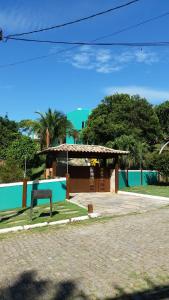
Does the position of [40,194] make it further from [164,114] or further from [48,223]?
[164,114]

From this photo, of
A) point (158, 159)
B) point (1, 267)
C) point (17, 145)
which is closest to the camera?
point (1, 267)

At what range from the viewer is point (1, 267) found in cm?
775

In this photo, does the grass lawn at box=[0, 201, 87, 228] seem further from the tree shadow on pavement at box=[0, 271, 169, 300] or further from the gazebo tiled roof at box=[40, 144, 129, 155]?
the tree shadow on pavement at box=[0, 271, 169, 300]

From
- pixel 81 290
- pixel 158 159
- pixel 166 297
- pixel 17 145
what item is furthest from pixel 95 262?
pixel 17 145

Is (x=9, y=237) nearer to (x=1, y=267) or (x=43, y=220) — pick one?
(x=43, y=220)

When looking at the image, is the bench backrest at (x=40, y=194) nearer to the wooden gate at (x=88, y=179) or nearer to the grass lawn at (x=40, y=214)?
the grass lawn at (x=40, y=214)

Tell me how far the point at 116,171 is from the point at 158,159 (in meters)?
6.78

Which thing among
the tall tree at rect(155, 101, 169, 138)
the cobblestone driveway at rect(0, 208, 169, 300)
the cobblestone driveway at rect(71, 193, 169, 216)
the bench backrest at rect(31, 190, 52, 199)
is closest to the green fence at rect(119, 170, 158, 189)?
the cobblestone driveway at rect(71, 193, 169, 216)

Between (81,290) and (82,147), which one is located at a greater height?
(82,147)

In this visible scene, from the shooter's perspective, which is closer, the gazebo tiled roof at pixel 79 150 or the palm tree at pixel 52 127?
the gazebo tiled roof at pixel 79 150

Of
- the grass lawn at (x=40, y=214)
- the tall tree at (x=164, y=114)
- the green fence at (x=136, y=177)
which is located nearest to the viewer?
the grass lawn at (x=40, y=214)

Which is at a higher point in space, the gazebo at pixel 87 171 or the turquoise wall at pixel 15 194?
the gazebo at pixel 87 171

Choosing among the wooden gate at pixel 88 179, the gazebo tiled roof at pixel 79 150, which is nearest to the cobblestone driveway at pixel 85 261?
the gazebo tiled roof at pixel 79 150

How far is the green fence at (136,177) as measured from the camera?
28.5m
